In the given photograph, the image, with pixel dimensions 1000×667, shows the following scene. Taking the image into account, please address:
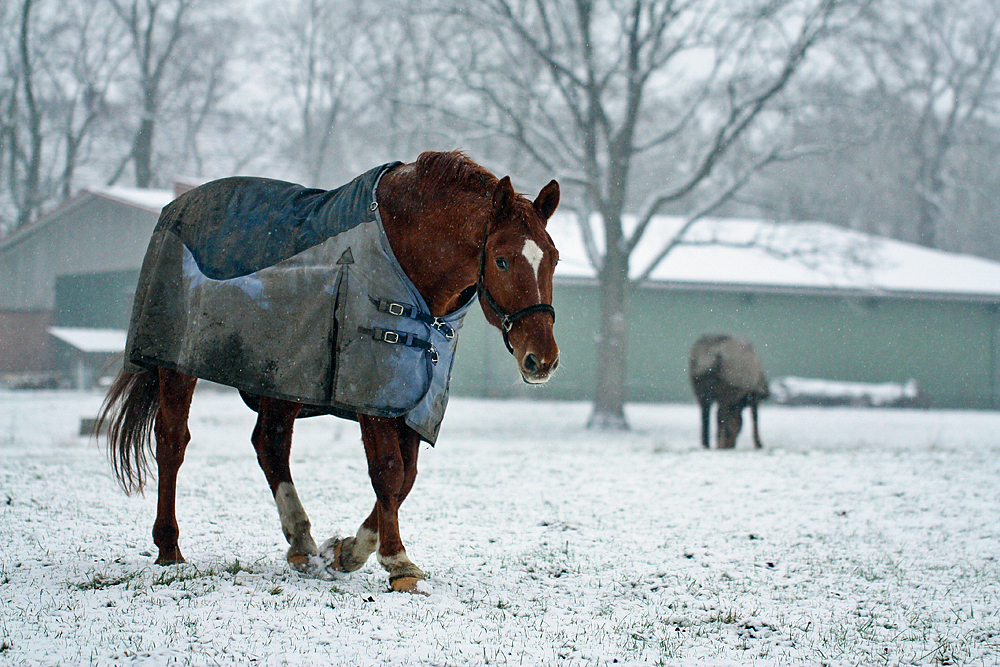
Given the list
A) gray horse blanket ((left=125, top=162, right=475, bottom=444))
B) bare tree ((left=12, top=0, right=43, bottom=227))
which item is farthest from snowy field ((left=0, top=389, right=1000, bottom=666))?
bare tree ((left=12, top=0, right=43, bottom=227))

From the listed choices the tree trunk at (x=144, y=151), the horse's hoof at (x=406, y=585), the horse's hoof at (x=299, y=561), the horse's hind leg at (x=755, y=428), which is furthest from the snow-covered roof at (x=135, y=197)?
the horse's hoof at (x=406, y=585)

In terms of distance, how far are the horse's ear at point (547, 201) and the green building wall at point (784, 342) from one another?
17.1m

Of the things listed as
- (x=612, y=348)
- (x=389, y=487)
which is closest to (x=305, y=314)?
(x=389, y=487)

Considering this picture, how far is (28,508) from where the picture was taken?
559 centimetres

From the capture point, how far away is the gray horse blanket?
366cm

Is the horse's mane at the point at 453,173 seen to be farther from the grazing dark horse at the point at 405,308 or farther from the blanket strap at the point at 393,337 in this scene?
the blanket strap at the point at 393,337

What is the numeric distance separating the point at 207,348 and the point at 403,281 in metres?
0.97

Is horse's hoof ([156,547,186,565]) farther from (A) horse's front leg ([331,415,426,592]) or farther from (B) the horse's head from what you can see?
(B) the horse's head

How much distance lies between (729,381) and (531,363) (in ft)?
29.9

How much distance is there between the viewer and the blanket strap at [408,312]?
367 centimetres

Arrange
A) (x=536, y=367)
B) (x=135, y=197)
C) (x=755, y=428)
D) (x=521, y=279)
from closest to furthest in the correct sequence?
(x=536, y=367) < (x=521, y=279) < (x=755, y=428) < (x=135, y=197)

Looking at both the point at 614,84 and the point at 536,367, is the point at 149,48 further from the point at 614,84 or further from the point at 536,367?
the point at 536,367

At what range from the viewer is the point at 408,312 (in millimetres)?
3711

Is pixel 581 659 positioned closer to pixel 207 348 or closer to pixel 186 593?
pixel 186 593
